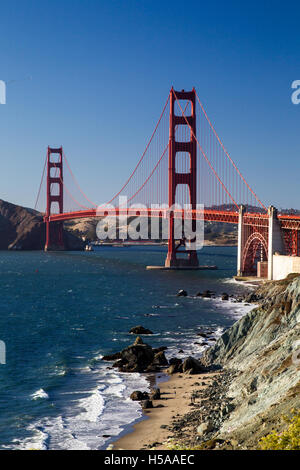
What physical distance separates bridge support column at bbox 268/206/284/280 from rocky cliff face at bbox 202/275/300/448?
132ft

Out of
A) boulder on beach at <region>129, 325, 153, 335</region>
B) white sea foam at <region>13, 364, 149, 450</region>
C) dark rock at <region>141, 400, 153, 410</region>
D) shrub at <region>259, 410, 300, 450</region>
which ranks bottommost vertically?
white sea foam at <region>13, 364, 149, 450</region>

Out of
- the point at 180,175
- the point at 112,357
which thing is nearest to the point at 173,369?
the point at 112,357

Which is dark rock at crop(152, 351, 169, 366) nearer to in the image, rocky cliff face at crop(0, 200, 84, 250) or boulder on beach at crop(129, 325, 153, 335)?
boulder on beach at crop(129, 325, 153, 335)

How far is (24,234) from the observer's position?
180 metres

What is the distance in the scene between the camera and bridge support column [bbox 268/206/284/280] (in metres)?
74.2

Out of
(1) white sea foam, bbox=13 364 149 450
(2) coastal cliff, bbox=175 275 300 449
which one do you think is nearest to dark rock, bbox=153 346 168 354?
(2) coastal cliff, bbox=175 275 300 449

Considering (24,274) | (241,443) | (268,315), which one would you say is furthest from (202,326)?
(24,274)

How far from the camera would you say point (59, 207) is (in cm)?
18312

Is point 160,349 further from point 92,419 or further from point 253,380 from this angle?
point 253,380

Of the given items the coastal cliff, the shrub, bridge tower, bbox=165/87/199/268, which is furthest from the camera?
bridge tower, bbox=165/87/199/268

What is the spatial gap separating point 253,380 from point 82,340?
21.0 metres

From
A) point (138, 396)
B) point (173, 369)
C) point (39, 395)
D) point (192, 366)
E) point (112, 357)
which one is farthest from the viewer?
point (112, 357)

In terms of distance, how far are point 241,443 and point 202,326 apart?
30099 millimetres
